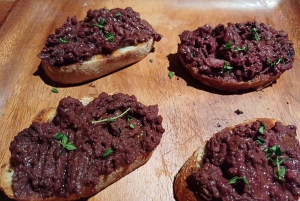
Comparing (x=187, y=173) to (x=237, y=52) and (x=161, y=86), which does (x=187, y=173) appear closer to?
(x=161, y=86)

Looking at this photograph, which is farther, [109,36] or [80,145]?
[109,36]

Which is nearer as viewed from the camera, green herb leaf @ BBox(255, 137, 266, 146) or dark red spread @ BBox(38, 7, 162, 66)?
green herb leaf @ BBox(255, 137, 266, 146)

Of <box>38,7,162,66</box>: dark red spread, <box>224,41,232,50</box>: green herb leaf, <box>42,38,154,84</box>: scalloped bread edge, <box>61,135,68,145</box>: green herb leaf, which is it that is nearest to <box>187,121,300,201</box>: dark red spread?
<box>224,41,232,50</box>: green herb leaf

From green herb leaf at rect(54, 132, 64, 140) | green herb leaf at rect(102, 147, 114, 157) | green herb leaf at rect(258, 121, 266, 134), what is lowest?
green herb leaf at rect(102, 147, 114, 157)

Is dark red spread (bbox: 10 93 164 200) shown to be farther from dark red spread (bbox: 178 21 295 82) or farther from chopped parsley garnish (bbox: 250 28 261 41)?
chopped parsley garnish (bbox: 250 28 261 41)

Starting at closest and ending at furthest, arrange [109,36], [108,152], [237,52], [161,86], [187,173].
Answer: [108,152] < [187,173] < [237,52] < [109,36] < [161,86]

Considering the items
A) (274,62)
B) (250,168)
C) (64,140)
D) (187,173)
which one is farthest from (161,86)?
(250,168)

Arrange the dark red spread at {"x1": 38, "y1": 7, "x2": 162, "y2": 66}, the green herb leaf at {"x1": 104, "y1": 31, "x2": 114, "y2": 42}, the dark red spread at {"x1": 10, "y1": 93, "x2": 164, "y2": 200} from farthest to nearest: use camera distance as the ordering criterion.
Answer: the green herb leaf at {"x1": 104, "y1": 31, "x2": 114, "y2": 42} → the dark red spread at {"x1": 38, "y1": 7, "x2": 162, "y2": 66} → the dark red spread at {"x1": 10, "y1": 93, "x2": 164, "y2": 200}

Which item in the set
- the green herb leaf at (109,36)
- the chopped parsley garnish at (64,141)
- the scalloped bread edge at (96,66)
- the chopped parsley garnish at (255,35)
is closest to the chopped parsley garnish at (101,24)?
the green herb leaf at (109,36)
